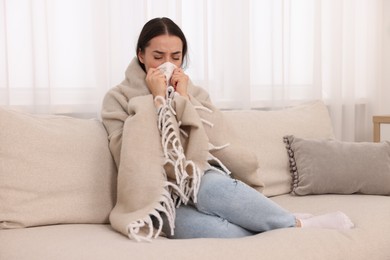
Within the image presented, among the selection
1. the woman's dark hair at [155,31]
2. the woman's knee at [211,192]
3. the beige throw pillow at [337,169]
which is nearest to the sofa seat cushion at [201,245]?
the woman's knee at [211,192]

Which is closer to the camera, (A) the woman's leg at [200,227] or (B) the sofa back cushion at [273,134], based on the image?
(A) the woman's leg at [200,227]

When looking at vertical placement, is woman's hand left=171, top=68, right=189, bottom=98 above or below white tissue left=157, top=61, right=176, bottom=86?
below

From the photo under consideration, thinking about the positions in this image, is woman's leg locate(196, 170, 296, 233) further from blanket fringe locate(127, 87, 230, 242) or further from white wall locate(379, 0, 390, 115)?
white wall locate(379, 0, 390, 115)

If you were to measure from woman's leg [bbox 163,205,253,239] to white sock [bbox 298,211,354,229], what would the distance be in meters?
0.21

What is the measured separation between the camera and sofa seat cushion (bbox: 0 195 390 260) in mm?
1413

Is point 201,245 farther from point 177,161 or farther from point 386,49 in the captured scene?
point 386,49

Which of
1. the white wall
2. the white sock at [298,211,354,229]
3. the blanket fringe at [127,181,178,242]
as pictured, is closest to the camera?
the blanket fringe at [127,181,178,242]

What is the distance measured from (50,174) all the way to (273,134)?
3.46 feet

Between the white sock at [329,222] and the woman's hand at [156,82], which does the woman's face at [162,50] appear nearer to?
the woman's hand at [156,82]

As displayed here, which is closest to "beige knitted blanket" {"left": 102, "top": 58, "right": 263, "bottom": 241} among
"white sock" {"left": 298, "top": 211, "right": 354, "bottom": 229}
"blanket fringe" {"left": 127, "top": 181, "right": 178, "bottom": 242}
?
"blanket fringe" {"left": 127, "top": 181, "right": 178, "bottom": 242}

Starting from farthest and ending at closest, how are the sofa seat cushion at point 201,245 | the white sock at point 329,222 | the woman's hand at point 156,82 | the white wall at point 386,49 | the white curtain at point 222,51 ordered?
the white wall at point 386,49 → the white curtain at point 222,51 → the woman's hand at point 156,82 → the white sock at point 329,222 → the sofa seat cushion at point 201,245

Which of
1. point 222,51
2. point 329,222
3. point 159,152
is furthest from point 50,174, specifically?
point 222,51

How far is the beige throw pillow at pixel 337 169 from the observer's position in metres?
2.36

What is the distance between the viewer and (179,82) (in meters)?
1.96
